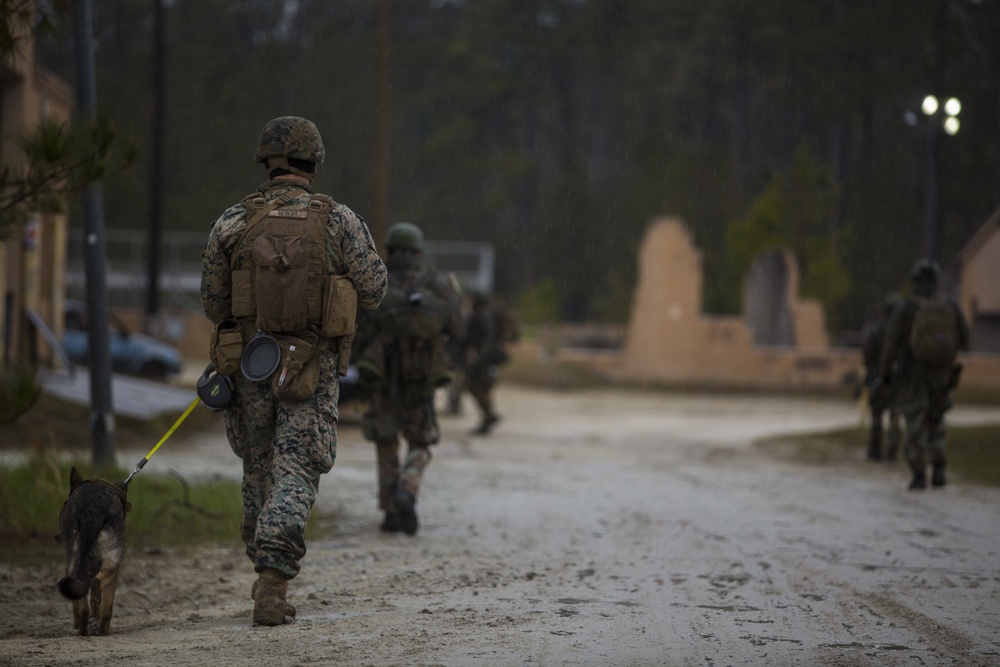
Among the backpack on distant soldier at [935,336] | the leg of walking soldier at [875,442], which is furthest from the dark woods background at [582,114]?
the backpack on distant soldier at [935,336]

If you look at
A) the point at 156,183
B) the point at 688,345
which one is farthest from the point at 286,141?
the point at 688,345

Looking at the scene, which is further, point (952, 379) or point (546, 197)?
point (546, 197)

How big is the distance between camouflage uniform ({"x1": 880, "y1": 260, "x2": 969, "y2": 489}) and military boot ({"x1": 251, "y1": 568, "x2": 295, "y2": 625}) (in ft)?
24.9

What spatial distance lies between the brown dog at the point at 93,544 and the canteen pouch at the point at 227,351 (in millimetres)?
680

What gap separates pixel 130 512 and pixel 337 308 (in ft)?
11.3

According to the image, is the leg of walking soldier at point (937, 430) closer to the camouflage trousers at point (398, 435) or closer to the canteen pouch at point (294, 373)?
the camouflage trousers at point (398, 435)

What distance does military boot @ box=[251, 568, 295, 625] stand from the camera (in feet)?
17.5

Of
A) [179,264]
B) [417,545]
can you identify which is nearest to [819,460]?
[417,545]

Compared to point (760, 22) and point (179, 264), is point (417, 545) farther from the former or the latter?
point (760, 22)

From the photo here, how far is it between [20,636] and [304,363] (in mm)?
1594

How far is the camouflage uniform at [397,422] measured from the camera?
838cm

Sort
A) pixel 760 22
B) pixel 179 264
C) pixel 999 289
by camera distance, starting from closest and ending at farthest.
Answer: pixel 999 289
pixel 179 264
pixel 760 22

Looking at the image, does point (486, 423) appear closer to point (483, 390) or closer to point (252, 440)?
point (483, 390)

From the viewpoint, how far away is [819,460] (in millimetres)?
15469
